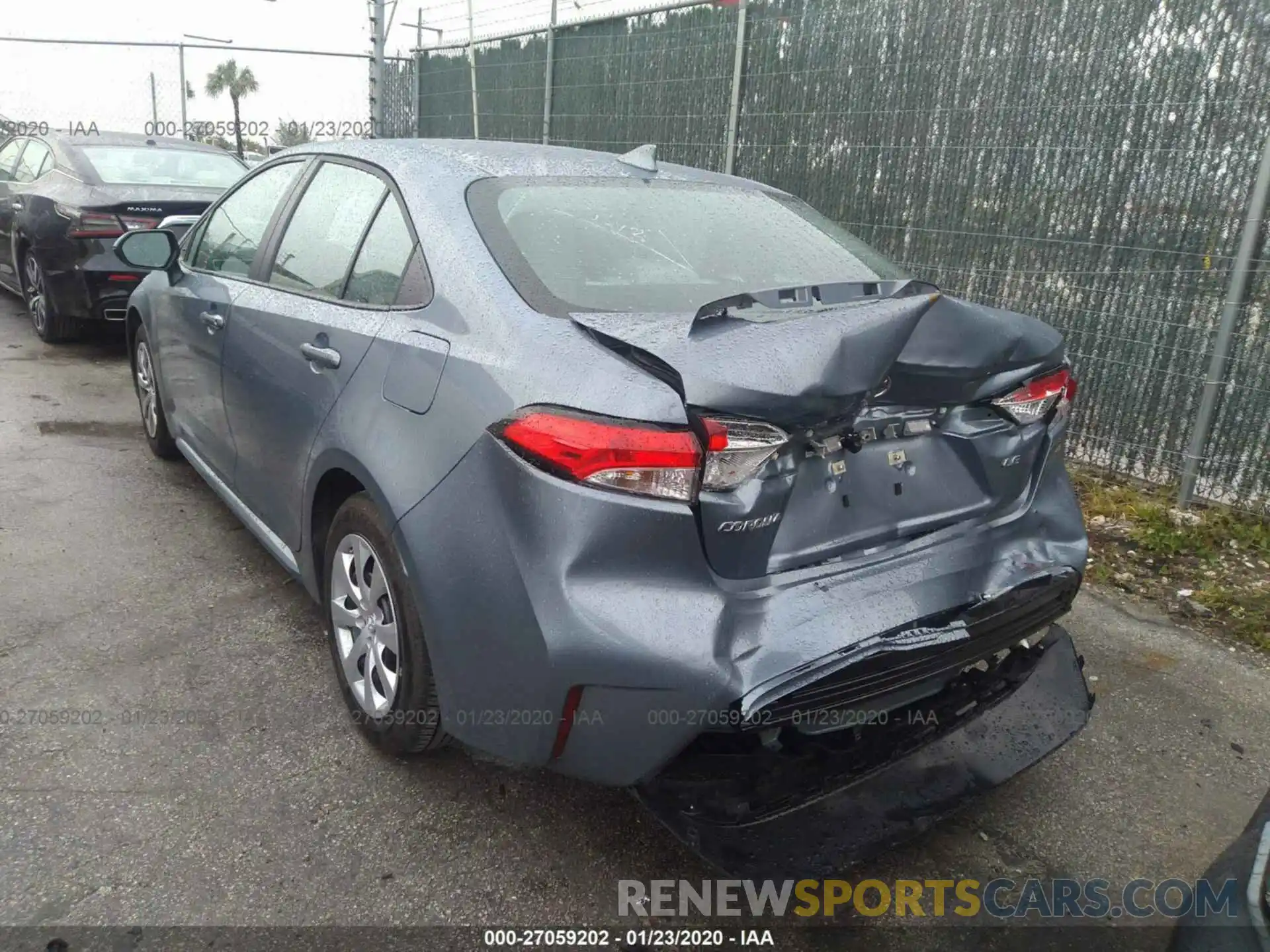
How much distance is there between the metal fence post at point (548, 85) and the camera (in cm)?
859

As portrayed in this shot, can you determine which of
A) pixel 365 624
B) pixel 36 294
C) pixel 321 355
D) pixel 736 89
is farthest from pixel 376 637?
pixel 36 294

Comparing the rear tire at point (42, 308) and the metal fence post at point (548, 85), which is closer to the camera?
the rear tire at point (42, 308)

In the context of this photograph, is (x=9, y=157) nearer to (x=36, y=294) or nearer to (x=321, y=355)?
(x=36, y=294)

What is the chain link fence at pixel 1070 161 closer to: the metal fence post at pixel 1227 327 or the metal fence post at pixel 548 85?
the metal fence post at pixel 1227 327

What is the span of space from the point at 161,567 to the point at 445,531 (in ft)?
7.25

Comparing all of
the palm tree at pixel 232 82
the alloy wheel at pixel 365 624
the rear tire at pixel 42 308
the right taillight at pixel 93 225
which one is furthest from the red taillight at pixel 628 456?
the palm tree at pixel 232 82

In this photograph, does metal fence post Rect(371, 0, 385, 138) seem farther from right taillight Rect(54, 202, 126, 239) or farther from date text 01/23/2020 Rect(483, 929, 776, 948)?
date text 01/23/2020 Rect(483, 929, 776, 948)

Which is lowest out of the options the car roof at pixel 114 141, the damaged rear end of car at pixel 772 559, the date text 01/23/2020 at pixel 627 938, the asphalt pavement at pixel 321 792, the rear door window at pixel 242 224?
the date text 01/23/2020 at pixel 627 938

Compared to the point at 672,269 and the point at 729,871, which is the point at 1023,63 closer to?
the point at 672,269

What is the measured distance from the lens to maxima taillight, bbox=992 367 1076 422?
2398 millimetres

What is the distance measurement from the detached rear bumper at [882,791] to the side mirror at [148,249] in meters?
3.36

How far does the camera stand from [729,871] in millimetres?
1937

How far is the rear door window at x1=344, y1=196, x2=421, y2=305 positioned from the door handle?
16cm

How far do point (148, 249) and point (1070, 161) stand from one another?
4585 mm
